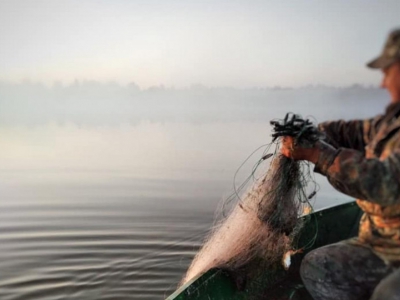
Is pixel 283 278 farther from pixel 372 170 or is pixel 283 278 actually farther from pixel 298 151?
pixel 372 170

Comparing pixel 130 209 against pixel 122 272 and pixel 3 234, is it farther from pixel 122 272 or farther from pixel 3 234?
pixel 122 272

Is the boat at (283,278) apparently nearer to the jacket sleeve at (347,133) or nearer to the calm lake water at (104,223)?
the jacket sleeve at (347,133)

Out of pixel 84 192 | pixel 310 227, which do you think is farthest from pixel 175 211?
pixel 310 227

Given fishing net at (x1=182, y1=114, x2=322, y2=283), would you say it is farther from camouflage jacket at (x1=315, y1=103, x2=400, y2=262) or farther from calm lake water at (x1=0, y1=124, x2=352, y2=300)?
calm lake water at (x1=0, y1=124, x2=352, y2=300)

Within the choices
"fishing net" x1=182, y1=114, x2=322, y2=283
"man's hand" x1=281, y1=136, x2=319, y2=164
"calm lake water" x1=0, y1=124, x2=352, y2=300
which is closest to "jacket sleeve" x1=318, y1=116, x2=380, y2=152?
"man's hand" x1=281, y1=136, x2=319, y2=164

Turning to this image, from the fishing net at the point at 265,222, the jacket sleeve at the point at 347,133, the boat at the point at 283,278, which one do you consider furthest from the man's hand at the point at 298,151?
the boat at the point at 283,278

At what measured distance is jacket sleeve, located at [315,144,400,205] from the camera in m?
2.36

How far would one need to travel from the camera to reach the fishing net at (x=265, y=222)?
3600 mm

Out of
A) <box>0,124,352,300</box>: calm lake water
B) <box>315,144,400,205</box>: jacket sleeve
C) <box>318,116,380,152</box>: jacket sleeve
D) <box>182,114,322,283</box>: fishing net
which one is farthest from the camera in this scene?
<box>0,124,352,300</box>: calm lake water

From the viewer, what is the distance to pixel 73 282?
6.36 m

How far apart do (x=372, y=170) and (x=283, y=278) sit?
90.1 inches

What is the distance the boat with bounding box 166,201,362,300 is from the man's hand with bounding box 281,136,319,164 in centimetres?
125

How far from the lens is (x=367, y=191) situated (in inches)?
94.2

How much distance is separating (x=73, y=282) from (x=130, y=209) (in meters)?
3.69
